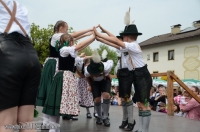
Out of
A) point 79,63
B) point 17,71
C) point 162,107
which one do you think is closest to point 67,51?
point 17,71

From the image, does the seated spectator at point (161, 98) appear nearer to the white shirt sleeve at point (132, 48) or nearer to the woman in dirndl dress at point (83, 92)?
the woman in dirndl dress at point (83, 92)

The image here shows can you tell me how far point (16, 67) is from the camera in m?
1.91

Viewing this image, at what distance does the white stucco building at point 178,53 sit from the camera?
94.8 ft

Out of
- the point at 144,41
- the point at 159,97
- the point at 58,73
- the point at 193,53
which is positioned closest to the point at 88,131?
the point at 58,73

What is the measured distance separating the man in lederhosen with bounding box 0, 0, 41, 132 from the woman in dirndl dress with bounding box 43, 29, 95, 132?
5.45 ft

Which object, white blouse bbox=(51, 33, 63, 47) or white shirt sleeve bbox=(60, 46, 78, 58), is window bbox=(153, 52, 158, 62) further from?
white shirt sleeve bbox=(60, 46, 78, 58)

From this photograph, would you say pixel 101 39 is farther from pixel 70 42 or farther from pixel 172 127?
pixel 172 127

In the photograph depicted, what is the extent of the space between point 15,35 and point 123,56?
2.91 m

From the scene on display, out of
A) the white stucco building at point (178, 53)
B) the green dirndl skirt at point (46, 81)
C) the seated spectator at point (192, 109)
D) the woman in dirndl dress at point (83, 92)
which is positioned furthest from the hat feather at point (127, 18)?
the white stucco building at point (178, 53)

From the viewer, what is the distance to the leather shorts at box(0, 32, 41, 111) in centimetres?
189

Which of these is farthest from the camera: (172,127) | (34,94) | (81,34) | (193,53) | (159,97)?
(193,53)

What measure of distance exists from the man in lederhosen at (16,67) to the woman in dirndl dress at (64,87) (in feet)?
5.45

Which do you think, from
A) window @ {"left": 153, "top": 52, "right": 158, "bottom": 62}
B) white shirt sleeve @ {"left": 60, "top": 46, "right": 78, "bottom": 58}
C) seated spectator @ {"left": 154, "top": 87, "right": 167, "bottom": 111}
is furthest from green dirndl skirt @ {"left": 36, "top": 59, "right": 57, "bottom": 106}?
window @ {"left": 153, "top": 52, "right": 158, "bottom": 62}

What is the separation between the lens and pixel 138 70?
4141 mm
